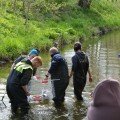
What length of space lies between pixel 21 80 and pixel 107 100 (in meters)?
5.40

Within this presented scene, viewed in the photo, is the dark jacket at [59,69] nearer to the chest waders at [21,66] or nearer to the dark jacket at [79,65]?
the dark jacket at [79,65]

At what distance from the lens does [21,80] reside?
309 inches

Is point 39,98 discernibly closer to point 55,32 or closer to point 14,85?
point 14,85

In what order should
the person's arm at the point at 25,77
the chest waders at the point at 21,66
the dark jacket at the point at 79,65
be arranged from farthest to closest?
the dark jacket at the point at 79,65
the chest waders at the point at 21,66
the person's arm at the point at 25,77

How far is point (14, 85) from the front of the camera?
7930 millimetres

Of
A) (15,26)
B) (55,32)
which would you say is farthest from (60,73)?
(55,32)

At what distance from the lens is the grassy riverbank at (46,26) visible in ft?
58.3

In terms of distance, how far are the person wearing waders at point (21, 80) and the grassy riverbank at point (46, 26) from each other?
7395mm

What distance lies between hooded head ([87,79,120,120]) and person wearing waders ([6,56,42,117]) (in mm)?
5279

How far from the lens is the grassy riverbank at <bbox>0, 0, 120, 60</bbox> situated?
17767mm

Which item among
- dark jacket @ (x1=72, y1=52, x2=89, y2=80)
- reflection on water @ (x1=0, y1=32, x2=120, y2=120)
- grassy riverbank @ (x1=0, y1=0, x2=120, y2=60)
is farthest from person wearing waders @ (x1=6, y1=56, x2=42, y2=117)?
grassy riverbank @ (x1=0, y1=0, x2=120, y2=60)

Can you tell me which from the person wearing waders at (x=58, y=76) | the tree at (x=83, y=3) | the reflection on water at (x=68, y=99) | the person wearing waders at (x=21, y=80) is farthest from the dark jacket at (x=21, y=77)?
the tree at (x=83, y=3)

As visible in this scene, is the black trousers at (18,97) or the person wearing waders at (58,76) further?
the person wearing waders at (58,76)

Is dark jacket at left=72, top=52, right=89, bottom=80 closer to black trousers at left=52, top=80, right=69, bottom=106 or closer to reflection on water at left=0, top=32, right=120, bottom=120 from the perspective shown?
black trousers at left=52, top=80, right=69, bottom=106
